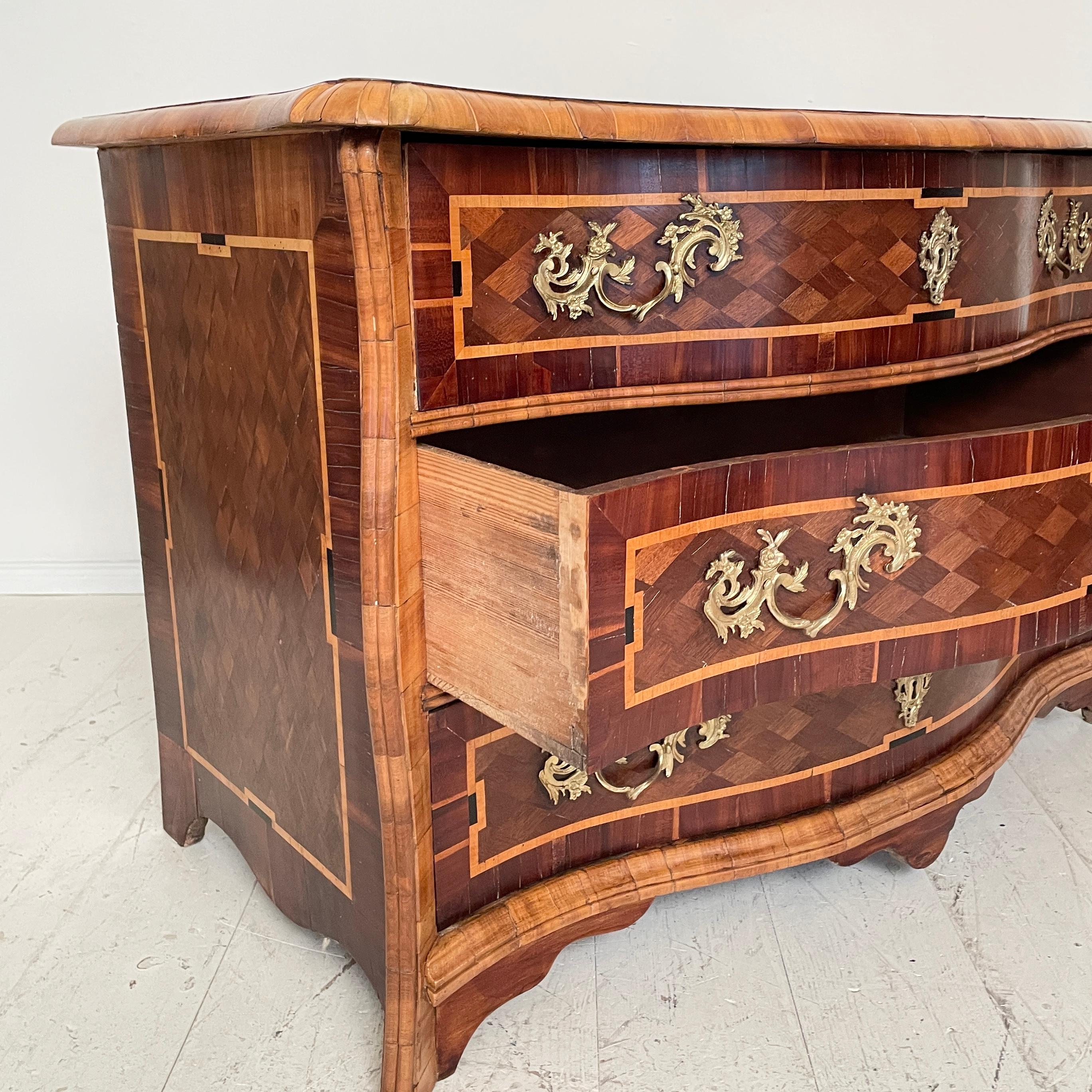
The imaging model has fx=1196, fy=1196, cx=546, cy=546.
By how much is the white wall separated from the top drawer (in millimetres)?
943

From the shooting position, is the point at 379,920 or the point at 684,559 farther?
the point at 379,920

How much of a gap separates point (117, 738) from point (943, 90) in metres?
1.66

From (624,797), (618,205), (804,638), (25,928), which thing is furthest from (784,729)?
(25,928)

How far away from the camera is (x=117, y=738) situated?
161 centimetres

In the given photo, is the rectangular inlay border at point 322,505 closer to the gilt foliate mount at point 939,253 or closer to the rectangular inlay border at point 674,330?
the rectangular inlay border at point 674,330

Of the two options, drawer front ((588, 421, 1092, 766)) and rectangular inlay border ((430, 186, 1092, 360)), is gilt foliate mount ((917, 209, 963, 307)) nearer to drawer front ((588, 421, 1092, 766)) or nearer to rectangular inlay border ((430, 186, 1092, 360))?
rectangular inlay border ((430, 186, 1092, 360))

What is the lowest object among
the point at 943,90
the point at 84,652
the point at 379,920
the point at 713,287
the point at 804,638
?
the point at 84,652

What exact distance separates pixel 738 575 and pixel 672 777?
334mm

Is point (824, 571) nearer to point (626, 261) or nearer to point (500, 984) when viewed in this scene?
point (626, 261)

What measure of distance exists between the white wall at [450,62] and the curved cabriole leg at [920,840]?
1.22 m

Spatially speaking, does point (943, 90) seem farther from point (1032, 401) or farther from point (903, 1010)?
point (903, 1010)

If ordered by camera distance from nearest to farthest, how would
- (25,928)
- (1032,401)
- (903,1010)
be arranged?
(903,1010), (25,928), (1032,401)

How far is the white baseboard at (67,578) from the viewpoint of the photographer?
2.22m

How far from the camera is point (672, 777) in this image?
111 cm
